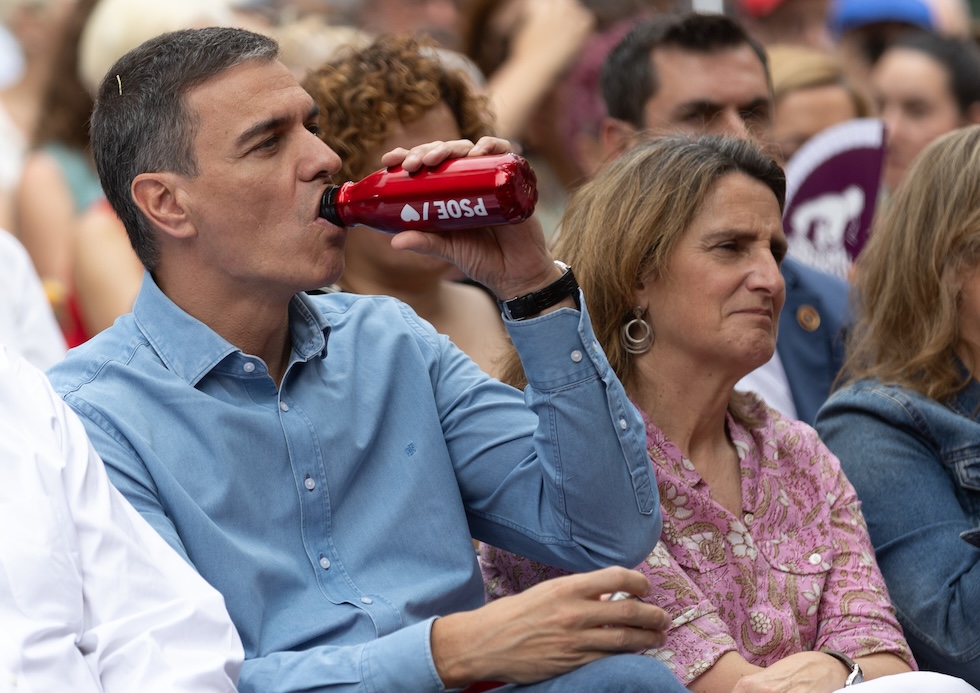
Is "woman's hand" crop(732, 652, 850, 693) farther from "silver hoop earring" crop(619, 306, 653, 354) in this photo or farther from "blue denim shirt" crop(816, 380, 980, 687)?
"silver hoop earring" crop(619, 306, 653, 354)

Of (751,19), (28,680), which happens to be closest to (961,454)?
(28,680)

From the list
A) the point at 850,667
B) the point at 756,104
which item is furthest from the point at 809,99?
the point at 850,667

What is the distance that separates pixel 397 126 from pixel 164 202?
1077 mm

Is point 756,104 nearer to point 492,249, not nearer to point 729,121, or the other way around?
point 729,121

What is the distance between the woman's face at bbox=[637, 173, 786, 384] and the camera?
283cm

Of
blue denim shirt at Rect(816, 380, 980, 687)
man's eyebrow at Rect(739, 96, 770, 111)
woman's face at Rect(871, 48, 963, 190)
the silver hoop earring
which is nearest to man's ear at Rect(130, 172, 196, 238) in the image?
the silver hoop earring

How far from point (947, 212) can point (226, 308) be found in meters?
1.67

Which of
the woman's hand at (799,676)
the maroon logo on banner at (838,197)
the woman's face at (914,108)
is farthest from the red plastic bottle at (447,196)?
the woman's face at (914,108)

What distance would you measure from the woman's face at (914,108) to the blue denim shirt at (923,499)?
10.1 feet

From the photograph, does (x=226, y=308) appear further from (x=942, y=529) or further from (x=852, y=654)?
(x=942, y=529)

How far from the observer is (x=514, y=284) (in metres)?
2.39

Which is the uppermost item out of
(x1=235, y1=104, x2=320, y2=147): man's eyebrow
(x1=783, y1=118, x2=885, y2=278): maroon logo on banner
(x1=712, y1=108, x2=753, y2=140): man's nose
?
(x1=235, y1=104, x2=320, y2=147): man's eyebrow

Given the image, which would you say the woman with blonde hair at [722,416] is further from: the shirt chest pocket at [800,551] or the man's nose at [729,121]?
the man's nose at [729,121]

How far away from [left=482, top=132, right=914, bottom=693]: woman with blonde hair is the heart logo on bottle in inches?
25.6
